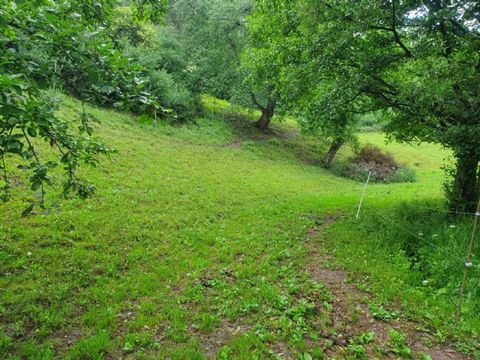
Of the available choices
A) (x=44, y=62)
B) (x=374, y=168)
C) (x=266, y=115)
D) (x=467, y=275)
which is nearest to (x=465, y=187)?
(x=467, y=275)

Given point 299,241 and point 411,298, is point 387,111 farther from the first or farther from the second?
point 411,298

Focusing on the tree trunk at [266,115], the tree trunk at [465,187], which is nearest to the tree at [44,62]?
the tree trunk at [465,187]

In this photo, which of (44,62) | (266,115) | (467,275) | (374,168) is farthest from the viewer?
(266,115)

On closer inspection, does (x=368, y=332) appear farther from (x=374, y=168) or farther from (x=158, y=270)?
(x=374, y=168)

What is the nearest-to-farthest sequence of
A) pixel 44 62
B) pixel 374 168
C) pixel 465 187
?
pixel 44 62 → pixel 465 187 → pixel 374 168

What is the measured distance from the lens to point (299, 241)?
29.2 feet

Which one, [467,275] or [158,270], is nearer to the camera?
[467,275]

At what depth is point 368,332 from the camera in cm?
495

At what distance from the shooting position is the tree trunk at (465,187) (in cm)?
979

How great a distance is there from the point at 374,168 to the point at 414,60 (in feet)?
71.7

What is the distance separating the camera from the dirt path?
4559 mm

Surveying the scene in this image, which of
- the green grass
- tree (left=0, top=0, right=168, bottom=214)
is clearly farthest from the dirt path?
tree (left=0, top=0, right=168, bottom=214)

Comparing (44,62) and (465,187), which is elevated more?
(44,62)

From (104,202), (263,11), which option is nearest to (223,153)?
(263,11)
